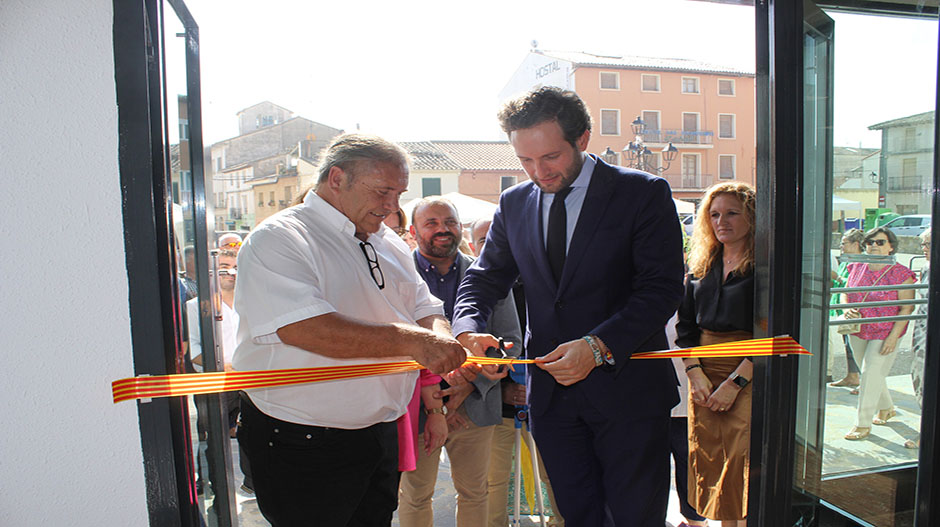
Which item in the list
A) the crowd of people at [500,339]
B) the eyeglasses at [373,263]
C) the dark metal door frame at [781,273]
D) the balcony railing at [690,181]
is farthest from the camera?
the balcony railing at [690,181]

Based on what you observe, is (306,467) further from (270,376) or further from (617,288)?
(617,288)

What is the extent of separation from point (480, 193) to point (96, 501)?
24514 mm

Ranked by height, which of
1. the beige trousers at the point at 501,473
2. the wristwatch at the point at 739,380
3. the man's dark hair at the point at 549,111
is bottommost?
the beige trousers at the point at 501,473

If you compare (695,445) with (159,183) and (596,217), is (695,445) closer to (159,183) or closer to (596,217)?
(596,217)

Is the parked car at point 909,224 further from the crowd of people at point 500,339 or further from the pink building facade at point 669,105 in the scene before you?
the pink building facade at point 669,105

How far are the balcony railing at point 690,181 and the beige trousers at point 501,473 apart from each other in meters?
29.2

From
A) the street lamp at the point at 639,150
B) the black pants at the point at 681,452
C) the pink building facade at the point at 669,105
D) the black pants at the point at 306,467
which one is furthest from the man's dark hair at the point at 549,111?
the pink building facade at the point at 669,105

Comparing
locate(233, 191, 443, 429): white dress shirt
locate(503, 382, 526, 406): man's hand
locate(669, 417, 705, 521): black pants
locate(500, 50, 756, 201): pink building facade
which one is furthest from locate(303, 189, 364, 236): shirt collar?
locate(500, 50, 756, 201): pink building facade

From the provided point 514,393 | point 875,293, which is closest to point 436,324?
point 514,393

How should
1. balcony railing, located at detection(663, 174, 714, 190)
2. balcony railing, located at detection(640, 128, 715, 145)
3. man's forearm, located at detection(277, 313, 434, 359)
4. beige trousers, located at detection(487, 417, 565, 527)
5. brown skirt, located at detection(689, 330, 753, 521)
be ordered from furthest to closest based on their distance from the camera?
1. balcony railing, located at detection(640, 128, 715, 145)
2. balcony railing, located at detection(663, 174, 714, 190)
3. beige trousers, located at detection(487, 417, 565, 527)
4. brown skirt, located at detection(689, 330, 753, 521)
5. man's forearm, located at detection(277, 313, 434, 359)

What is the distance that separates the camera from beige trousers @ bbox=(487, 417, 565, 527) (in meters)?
3.57

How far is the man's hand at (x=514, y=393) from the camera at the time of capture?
3375 mm

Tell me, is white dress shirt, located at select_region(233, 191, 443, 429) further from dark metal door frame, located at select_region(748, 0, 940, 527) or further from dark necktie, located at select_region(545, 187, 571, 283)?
dark metal door frame, located at select_region(748, 0, 940, 527)

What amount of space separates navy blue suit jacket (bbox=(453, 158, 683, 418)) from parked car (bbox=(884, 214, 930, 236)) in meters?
0.93
